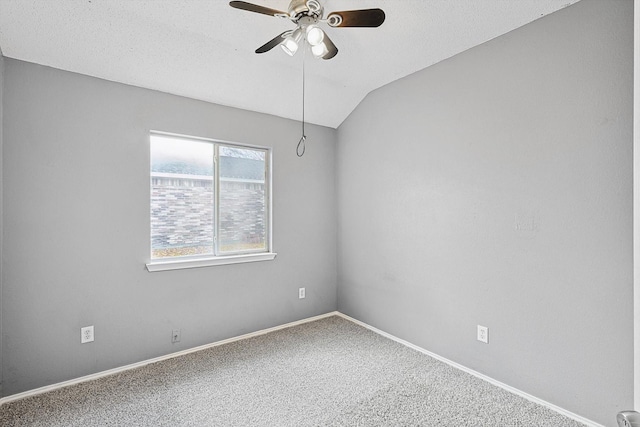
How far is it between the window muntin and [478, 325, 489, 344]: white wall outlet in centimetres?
207

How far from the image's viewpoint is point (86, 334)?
7.55 feet

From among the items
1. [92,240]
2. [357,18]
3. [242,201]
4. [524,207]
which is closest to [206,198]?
[242,201]

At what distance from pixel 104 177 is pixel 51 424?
5.30 feet

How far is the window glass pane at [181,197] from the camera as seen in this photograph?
2668 mm

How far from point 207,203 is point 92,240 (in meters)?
0.93

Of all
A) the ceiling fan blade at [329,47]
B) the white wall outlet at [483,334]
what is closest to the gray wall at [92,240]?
the ceiling fan blade at [329,47]

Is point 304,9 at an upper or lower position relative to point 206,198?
upper

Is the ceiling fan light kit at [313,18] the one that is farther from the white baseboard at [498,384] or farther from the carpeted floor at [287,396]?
the white baseboard at [498,384]

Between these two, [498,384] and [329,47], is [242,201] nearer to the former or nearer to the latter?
[329,47]

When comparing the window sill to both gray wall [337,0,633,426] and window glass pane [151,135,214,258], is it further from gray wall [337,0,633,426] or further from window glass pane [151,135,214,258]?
gray wall [337,0,633,426]

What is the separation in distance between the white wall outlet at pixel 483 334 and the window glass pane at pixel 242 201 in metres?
2.09

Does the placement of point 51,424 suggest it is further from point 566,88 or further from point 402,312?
point 566,88

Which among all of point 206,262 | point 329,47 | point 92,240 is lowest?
point 206,262

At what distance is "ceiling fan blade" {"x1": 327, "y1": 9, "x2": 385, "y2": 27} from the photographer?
5.32ft
